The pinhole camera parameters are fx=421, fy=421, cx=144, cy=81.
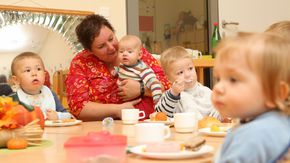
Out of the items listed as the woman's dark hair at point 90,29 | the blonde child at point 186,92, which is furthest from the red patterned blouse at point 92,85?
the blonde child at point 186,92

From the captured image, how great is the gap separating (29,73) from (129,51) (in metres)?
0.59

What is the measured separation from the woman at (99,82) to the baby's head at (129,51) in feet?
0.26

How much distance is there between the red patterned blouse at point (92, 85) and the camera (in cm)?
250

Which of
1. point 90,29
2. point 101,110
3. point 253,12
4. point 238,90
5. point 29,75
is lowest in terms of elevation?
point 101,110

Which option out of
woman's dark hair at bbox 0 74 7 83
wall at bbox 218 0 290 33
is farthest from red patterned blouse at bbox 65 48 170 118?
wall at bbox 218 0 290 33

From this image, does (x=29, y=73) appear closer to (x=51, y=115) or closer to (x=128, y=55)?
(x=51, y=115)

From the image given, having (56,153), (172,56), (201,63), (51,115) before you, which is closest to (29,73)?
(51,115)

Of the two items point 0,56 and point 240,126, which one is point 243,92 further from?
point 0,56

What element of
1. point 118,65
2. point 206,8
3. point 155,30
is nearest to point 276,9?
point 206,8

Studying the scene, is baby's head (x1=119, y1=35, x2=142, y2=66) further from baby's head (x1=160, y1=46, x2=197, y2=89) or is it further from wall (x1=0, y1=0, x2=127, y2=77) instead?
wall (x1=0, y1=0, x2=127, y2=77)

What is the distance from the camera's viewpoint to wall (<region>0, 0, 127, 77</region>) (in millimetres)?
3401

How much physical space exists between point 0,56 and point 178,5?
207 cm

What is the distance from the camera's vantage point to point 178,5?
456 cm

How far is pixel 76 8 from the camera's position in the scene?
12.1 ft
